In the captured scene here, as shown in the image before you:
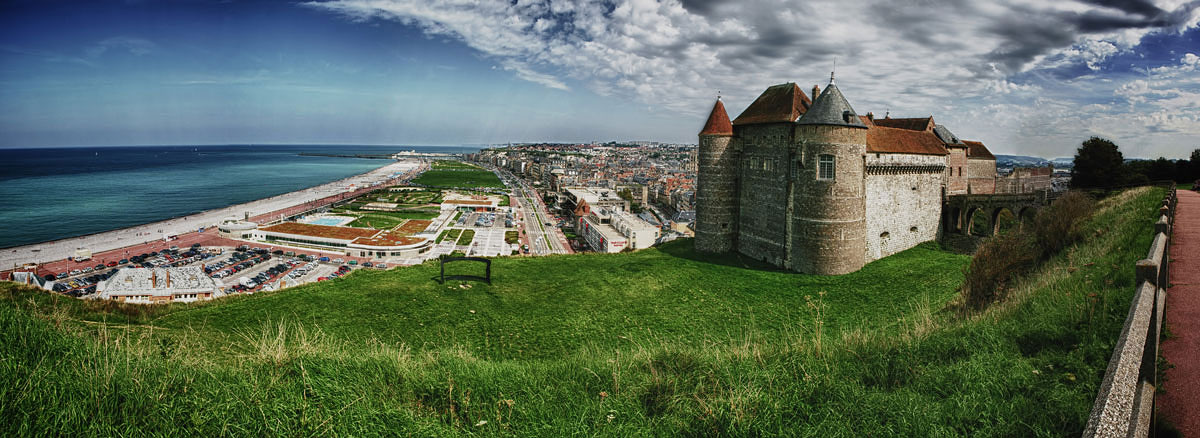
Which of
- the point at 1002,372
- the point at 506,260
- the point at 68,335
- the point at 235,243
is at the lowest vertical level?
the point at 235,243

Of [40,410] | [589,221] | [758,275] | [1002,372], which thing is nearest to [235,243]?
[589,221]

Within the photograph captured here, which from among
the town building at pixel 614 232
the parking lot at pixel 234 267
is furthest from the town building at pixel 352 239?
the town building at pixel 614 232

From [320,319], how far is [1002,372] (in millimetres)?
11020

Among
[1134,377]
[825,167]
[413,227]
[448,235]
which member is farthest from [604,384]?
[413,227]

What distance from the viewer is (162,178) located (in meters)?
105

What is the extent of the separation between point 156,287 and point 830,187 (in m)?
27.0

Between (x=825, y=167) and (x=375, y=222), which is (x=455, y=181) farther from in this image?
(x=825, y=167)

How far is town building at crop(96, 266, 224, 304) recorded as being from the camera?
20.6 metres

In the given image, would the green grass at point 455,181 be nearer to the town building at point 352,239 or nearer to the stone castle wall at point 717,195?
the town building at point 352,239

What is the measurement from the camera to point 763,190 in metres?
18.2

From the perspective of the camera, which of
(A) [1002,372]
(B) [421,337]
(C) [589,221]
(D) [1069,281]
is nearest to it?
(A) [1002,372]

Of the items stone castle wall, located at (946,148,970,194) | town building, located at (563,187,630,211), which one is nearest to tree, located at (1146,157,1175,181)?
stone castle wall, located at (946,148,970,194)

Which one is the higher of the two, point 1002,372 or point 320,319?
point 1002,372

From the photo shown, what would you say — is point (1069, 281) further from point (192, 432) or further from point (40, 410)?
point (40, 410)
